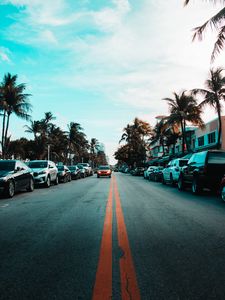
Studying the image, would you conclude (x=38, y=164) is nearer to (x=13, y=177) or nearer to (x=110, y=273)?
(x=13, y=177)

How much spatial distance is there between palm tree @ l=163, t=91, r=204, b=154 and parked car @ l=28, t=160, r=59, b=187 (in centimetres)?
1900

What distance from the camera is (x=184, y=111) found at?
35.4m

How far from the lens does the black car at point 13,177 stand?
39.1 feet

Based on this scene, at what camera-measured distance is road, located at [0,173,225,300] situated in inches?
116

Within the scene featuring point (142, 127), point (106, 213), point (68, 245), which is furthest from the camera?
point (142, 127)

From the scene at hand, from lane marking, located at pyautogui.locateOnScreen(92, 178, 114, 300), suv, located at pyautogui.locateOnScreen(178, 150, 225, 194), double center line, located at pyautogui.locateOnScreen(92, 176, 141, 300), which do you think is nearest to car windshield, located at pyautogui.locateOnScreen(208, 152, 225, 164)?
suv, located at pyautogui.locateOnScreen(178, 150, 225, 194)

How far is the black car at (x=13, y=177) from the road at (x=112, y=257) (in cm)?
516

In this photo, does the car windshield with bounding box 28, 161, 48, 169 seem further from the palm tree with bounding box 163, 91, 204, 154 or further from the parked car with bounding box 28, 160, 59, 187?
the palm tree with bounding box 163, 91, 204, 154

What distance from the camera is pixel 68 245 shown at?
463 cm

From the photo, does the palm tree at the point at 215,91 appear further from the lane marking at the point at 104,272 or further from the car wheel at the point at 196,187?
the lane marking at the point at 104,272

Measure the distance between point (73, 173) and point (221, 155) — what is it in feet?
69.6

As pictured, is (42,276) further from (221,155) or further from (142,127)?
(142,127)

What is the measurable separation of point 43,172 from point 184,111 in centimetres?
2208

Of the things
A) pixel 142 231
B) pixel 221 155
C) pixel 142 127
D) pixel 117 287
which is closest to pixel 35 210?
pixel 142 231
